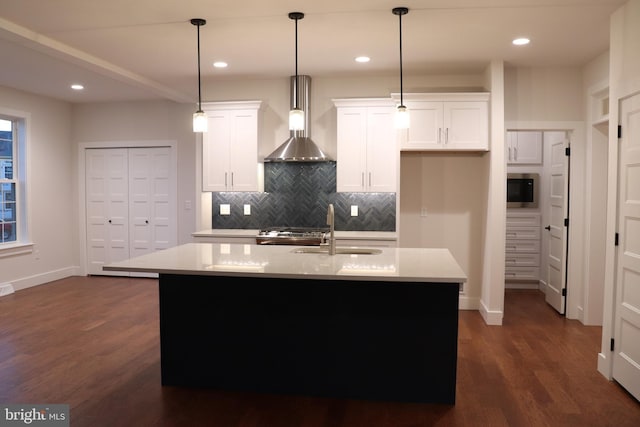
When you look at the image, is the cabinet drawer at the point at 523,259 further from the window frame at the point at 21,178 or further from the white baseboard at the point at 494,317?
the window frame at the point at 21,178

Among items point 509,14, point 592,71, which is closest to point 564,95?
point 592,71

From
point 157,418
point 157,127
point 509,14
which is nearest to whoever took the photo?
point 157,418

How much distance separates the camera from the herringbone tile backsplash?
5691 millimetres

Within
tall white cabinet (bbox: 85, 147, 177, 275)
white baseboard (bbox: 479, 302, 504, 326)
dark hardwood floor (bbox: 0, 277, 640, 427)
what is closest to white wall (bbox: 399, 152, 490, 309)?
white baseboard (bbox: 479, 302, 504, 326)

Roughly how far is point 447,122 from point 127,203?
4.83 metres

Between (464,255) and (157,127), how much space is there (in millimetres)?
4629

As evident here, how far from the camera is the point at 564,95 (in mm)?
5168

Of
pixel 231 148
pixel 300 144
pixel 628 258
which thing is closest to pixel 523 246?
pixel 628 258

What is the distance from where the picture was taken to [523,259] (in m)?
6.56

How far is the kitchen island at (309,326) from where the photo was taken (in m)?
3.09

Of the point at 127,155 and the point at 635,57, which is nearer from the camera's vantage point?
the point at 635,57

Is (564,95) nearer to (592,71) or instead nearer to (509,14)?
(592,71)

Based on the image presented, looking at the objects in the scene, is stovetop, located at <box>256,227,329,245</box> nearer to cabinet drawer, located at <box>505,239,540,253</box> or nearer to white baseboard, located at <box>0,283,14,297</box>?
cabinet drawer, located at <box>505,239,540,253</box>

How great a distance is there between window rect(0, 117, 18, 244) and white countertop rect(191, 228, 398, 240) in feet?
9.34
